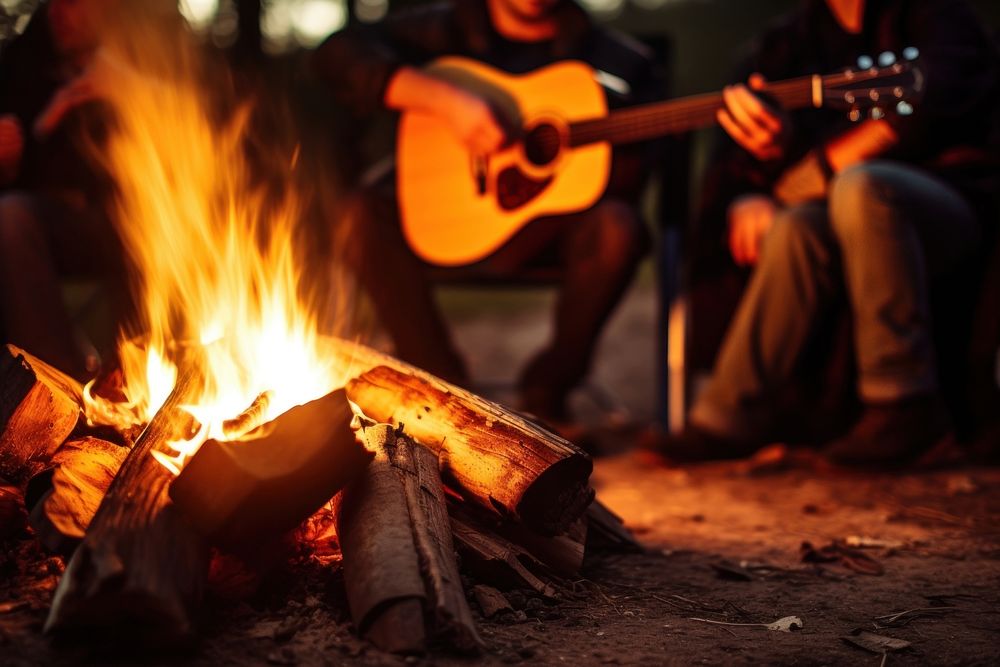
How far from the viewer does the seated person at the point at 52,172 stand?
2795 mm

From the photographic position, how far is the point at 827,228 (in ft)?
9.23

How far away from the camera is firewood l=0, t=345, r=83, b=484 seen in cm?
160

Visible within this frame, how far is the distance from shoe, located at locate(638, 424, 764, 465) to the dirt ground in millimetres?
199

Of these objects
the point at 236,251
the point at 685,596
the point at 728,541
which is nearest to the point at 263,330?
the point at 236,251

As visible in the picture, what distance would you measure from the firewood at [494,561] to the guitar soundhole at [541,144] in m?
1.77

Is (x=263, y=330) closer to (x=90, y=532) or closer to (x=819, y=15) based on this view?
(x=90, y=532)

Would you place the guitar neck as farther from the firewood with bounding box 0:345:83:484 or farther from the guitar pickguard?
the firewood with bounding box 0:345:83:484

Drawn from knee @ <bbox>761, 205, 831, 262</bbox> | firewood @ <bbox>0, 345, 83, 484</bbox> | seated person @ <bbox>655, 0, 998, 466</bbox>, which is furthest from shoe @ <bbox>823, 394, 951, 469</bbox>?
firewood @ <bbox>0, 345, 83, 484</bbox>

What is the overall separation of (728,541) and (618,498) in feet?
1.78

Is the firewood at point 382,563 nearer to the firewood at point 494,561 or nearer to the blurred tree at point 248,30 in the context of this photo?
the firewood at point 494,561

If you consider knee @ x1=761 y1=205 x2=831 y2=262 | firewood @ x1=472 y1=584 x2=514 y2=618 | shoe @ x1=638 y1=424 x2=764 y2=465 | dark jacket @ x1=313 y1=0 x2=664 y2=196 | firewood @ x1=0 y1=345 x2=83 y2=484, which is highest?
dark jacket @ x1=313 y1=0 x2=664 y2=196

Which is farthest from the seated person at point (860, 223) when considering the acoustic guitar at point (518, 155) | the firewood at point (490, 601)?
the firewood at point (490, 601)

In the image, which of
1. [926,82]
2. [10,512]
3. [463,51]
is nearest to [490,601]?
[10,512]

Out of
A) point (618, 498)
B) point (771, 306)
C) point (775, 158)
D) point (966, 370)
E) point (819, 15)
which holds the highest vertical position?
point (819, 15)
